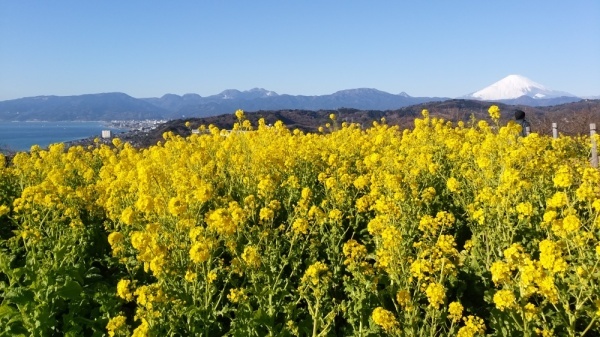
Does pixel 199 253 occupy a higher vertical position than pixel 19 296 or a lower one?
higher

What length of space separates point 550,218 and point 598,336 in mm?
908

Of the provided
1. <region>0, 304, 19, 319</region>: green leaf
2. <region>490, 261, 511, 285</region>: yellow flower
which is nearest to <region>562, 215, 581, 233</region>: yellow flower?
<region>490, 261, 511, 285</region>: yellow flower

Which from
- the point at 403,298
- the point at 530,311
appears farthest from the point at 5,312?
the point at 530,311

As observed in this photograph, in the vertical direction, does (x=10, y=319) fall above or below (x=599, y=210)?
below

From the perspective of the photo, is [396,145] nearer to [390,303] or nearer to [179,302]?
[390,303]

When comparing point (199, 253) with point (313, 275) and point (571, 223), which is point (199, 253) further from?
point (571, 223)

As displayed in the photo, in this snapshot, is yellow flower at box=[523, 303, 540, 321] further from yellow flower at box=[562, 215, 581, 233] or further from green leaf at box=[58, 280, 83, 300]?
green leaf at box=[58, 280, 83, 300]

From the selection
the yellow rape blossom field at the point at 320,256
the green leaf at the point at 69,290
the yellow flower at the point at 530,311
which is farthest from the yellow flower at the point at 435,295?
the green leaf at the point at 69,290

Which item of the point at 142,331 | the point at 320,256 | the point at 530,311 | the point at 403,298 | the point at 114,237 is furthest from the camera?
the point at 320,256

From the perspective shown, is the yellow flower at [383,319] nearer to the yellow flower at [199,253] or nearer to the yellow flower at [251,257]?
the yellow flower at [251,257]

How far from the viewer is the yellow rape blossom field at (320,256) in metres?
3.19

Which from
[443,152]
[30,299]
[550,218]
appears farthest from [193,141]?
[550,218]

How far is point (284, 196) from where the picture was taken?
6.24 meters

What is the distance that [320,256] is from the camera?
4.74 m
